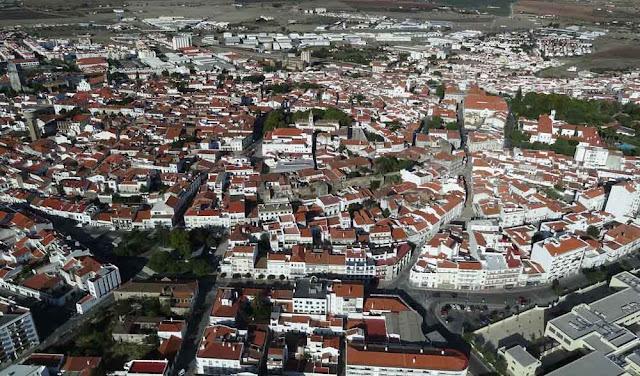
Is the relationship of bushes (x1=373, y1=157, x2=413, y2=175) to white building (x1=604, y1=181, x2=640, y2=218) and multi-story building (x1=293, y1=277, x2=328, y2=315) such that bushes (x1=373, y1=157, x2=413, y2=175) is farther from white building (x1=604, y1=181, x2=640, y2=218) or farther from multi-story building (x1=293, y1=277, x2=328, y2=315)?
multi-story building (x1=293, y1=277, x2=328, y2=315)

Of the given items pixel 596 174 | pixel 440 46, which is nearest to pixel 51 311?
pixel 596 174

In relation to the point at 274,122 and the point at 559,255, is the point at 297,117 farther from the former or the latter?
the point at 559,255

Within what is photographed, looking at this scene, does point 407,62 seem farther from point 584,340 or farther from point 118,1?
point 118,1

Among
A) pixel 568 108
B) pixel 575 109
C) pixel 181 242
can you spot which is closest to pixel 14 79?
pixel 181 242

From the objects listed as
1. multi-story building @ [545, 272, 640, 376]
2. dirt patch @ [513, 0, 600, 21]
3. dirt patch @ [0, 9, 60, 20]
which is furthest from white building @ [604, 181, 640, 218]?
dirt patch @ [0, 9, 60, 20]

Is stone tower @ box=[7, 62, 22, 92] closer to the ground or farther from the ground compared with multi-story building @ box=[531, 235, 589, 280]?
farther from the ground

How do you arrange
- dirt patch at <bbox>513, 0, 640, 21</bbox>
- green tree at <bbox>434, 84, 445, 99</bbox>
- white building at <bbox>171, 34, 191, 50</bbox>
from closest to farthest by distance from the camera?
green tree at <bbox>434, 84, 445, 99</bbox>, white building at <bbox>171, 34, 191, 50</bbox>, dirt patch at <bbox>513, 0, 640, 21</bbox>

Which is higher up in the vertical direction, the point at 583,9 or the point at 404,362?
the point at 583,9

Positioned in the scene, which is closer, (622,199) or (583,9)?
(622,199)

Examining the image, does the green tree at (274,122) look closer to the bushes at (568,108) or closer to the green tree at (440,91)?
the green tree at (440,91)

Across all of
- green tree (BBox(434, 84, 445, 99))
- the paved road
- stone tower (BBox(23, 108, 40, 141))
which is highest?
green tree (BBox(434, 84, 445, 99))

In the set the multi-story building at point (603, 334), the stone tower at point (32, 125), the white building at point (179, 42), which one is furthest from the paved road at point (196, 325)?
the white building at point (179, 42)

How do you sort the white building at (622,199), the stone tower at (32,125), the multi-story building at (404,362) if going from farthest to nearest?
the stone tower at (32,125)
the white building at (622,199)
the multi-story building at (404,362)

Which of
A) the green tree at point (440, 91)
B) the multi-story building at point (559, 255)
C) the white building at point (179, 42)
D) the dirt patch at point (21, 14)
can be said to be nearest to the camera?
the multi-story building at point (559, 255)
